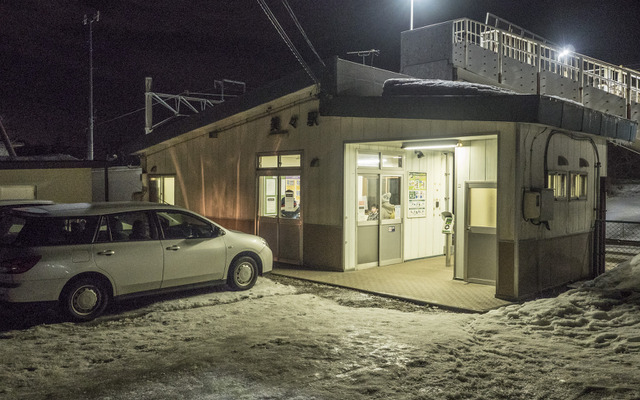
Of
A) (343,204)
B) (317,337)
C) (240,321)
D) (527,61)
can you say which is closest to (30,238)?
(240,321)

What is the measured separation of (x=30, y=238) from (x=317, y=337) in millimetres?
4279

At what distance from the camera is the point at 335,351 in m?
5.89

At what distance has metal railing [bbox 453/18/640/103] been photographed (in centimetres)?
1603

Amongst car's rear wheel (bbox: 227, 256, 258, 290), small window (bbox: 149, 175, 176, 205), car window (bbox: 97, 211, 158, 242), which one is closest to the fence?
car's rear wheel (bbox: 227, 256, 258, 290)

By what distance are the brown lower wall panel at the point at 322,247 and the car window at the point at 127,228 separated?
14.5ft

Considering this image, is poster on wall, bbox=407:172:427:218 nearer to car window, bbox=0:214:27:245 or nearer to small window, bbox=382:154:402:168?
small window, bbox=382:154:402:168

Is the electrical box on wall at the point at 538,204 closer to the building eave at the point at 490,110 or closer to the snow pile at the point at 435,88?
the building eave at the point at 490,110

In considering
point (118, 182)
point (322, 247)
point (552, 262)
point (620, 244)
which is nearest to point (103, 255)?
point (322, 247)

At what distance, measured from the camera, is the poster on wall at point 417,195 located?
1285cm

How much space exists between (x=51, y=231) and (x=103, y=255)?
0.79 metres

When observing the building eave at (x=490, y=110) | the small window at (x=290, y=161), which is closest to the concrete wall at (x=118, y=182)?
the small window at (x=290, y=161)

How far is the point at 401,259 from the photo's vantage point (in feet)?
42.0

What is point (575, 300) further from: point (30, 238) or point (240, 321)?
point (30, 238)

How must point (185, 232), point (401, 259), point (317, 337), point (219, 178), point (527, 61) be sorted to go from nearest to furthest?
1. point (317, 337)
2. point (185, 232)
3. point (401, 259)
4. point (219, 178)
5. point (527, 61)
